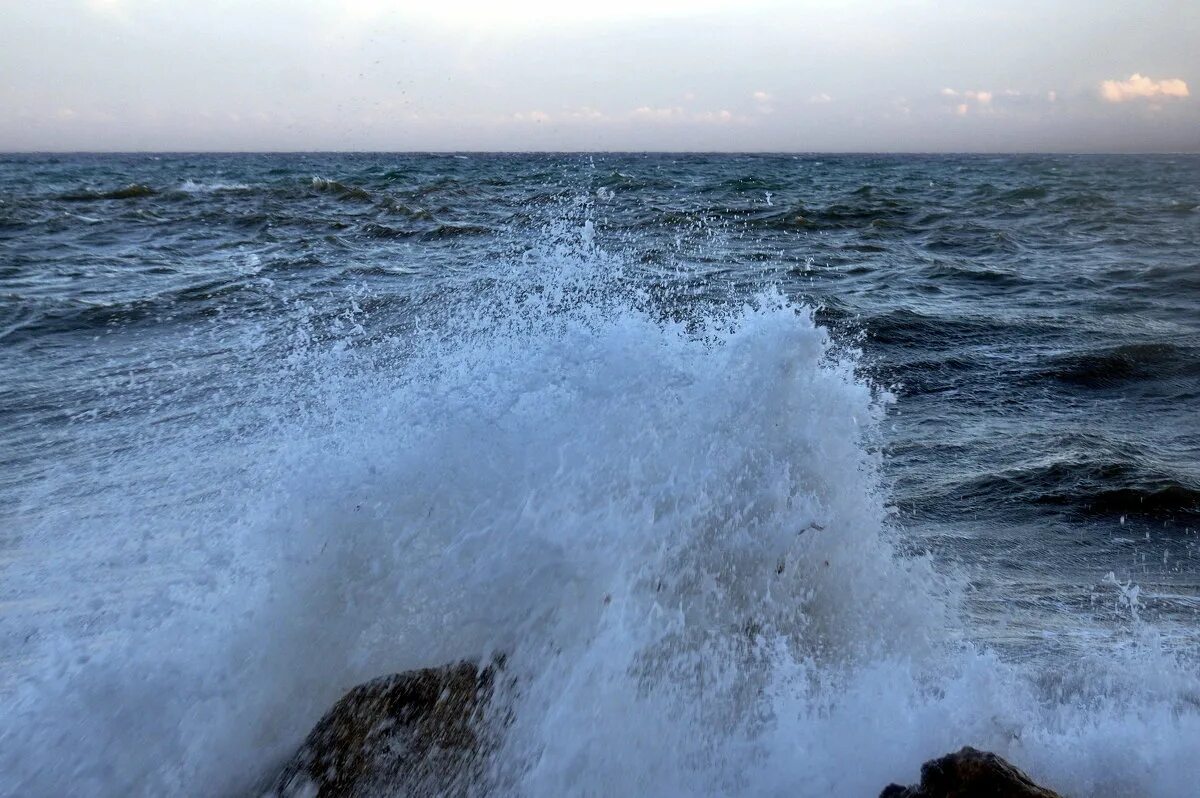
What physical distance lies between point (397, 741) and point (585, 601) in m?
0.81

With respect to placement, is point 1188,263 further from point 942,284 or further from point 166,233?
point 166,233

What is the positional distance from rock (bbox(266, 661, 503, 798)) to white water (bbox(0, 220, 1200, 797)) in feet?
0.42

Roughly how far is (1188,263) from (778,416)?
34.3ft

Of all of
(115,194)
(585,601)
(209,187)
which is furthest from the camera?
(209,187)

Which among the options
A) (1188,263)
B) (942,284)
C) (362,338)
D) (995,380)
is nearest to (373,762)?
(362,338)

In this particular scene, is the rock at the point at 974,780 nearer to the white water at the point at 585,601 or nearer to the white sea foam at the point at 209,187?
the white water at the point at 585,601

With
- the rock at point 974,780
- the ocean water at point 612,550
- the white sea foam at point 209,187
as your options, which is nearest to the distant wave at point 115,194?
the white sea foam at point 209,187

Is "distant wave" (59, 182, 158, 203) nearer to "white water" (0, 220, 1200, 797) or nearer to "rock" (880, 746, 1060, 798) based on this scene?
"white water" (0, 220, 1200, 797)

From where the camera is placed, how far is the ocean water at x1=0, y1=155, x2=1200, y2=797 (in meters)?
2.54

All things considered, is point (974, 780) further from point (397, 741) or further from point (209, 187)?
point (209, 187)

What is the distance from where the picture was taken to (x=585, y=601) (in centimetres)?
300

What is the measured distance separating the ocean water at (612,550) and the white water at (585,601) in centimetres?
1

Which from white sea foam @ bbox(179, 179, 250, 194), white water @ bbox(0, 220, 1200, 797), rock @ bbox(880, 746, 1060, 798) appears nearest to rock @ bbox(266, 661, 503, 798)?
white water @ bbox(0, 220, 1200, 797)

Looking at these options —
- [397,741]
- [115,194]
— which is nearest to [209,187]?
[115,194]
